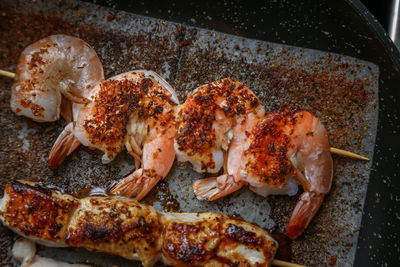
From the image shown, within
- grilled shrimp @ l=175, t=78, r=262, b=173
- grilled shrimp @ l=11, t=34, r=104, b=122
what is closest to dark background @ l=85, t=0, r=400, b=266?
grilled shrimp @ l=11, t=34, r=104, b=122

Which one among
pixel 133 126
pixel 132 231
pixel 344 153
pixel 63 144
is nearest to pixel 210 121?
pixel 133 126

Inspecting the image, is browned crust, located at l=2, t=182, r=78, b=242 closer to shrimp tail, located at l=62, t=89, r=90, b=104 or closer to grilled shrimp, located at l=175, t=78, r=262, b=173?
shrimp tail, located at l=62, t=89, r=90, b=104

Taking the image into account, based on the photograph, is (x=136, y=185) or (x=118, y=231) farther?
(x=136, y=185)

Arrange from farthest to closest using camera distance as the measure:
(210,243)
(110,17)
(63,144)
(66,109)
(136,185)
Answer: (110,17) → (66,109) → (63,144) → (136,185) → (210,243)

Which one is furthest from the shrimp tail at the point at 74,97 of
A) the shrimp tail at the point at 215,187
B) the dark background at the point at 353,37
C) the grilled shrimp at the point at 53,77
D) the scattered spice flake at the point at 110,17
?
the shrimp tail at the point at 215,187

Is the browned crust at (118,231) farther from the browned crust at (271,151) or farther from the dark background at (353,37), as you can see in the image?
the dark background at (353,37)

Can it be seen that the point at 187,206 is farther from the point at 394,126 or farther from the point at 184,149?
the point at 394,126

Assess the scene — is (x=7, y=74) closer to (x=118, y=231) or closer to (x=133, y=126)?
(x=133, y=126)
